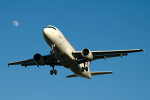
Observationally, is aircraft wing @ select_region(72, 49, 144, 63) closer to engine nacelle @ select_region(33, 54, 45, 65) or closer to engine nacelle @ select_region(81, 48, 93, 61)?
engine nacelle @ select_region(81, 48, 93, 61)

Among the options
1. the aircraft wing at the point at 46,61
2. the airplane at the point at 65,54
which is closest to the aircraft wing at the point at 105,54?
the airplane at the point at 65,54

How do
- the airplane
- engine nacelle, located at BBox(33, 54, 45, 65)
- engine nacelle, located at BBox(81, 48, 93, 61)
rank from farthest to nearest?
engine nacelle, located at BBox(33, 54, 45, 65) → engine nacelle, located at BBox(81, 48, 93, 61) → the airplane

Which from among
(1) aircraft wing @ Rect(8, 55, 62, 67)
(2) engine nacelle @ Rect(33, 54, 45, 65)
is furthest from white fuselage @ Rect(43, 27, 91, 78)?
(2) engine nacelle @ Rect(33, 54, 45, 65)

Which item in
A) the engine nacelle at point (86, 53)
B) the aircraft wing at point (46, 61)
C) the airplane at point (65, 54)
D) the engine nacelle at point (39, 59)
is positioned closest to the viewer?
the airplane at point (65, 54)

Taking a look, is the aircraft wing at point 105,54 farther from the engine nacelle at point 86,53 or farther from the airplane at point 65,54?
the engine nacelle at point 86,53

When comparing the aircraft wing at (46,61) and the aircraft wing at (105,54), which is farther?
the aircraft wing at (46,61)

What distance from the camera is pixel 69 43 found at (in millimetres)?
33625

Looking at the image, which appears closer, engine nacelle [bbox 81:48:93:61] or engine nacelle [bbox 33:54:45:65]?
engine nacelle [bbox 81:48:93:61]

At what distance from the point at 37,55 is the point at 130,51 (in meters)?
12.8

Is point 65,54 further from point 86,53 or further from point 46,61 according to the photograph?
point 46,61

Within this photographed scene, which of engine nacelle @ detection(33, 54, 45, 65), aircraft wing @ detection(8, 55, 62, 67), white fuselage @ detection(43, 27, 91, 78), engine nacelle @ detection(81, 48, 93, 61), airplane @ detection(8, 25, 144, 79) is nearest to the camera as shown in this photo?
white fuselage @ detection(43, 27, 91, 78)

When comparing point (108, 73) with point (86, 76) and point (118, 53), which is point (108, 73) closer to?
point (86, 76)

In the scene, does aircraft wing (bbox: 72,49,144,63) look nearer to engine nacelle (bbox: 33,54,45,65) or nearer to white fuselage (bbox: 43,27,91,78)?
white fuselage (bbox: 43,27,91,78)

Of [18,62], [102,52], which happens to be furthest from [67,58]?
[18,62]
